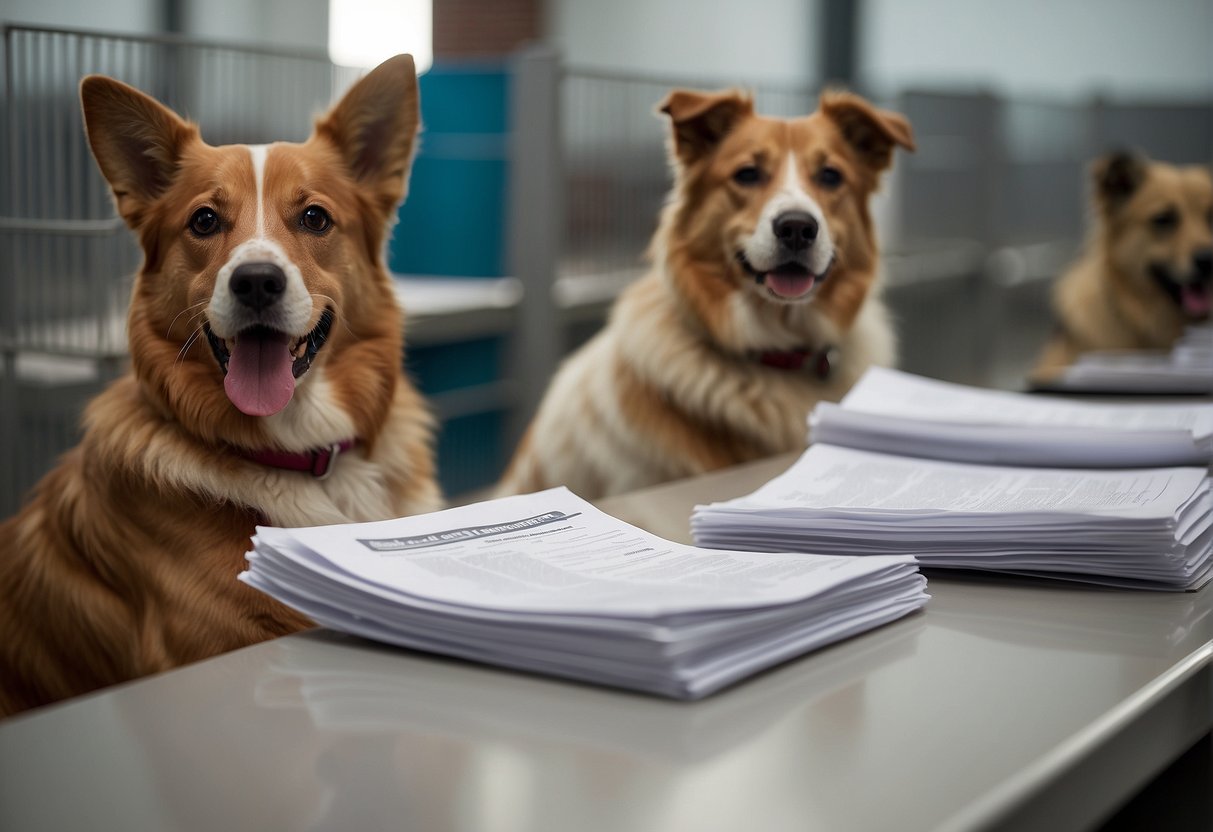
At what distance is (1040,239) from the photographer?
462 cm

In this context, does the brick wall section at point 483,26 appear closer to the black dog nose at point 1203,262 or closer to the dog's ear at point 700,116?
the black dog nose at point 1203,262

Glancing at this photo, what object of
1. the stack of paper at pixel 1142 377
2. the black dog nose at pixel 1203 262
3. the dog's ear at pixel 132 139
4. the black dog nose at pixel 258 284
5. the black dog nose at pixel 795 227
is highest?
the dog's ear at pixel 132 139

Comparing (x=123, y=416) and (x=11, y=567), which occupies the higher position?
(x=123, y=416)

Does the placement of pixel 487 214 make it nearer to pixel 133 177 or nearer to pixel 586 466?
pixel 586 466

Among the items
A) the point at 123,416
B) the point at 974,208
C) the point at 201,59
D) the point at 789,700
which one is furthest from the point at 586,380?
the point at 974,208

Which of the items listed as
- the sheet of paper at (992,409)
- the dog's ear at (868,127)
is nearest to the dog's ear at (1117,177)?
the dog's ear at (868,127)

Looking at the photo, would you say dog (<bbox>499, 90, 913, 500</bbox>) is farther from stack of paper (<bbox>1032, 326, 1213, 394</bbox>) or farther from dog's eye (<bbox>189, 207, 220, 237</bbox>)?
dog's eye (<bbox>189, 207, 220, 237</bbox>)

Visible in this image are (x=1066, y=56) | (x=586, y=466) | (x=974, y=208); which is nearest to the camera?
(x=586, y=466)

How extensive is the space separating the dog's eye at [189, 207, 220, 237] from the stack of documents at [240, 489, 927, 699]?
0.36 meters

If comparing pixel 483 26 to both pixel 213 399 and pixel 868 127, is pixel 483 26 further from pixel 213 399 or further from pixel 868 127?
pixel 213 399

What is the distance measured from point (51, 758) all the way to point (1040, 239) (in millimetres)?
4539

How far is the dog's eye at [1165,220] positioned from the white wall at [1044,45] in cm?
298

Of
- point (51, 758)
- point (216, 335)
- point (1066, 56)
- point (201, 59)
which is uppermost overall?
point (1066, 56)

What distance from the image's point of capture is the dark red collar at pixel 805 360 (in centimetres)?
192
